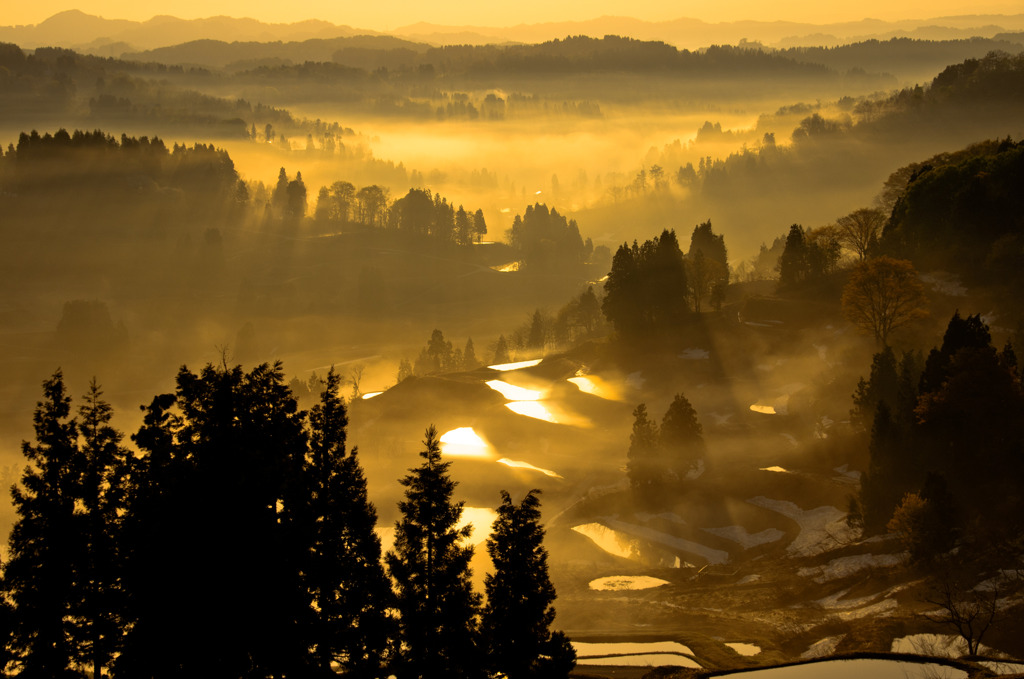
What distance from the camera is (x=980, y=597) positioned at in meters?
52.2

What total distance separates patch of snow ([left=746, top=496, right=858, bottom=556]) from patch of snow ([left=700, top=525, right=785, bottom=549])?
2430 millimetres

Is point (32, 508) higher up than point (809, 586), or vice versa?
point (32, 508)

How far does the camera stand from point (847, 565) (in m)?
69.5

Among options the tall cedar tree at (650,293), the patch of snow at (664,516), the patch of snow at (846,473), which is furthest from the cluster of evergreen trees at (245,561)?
the tall cedar tree at (650,293)

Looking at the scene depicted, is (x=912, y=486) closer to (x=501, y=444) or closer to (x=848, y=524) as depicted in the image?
(x=848, y=524)

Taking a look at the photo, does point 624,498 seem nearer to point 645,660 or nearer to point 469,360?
point 645,660

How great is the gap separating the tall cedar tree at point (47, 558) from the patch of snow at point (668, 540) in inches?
2196

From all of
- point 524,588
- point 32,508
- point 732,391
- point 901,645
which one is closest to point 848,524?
point 901,645

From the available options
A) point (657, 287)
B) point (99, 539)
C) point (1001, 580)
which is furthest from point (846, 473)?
point (99, 539)

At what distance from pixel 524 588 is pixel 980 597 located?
102 ft

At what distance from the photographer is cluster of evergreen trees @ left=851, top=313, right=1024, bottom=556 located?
206 ft

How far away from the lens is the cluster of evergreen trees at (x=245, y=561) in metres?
34.2

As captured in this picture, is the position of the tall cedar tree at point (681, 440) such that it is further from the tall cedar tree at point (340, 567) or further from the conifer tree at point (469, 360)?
the conifer tree at point (469, 360)

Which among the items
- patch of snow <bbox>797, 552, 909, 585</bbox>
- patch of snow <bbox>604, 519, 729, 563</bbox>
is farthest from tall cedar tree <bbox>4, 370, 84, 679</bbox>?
patch of snow <bbox>604, 519, 729, 563</bbox>
